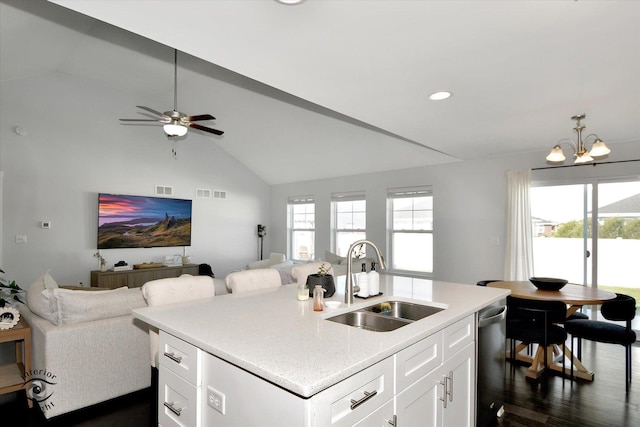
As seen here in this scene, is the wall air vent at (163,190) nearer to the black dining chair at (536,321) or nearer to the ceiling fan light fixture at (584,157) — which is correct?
the black dining chair at (536,321)

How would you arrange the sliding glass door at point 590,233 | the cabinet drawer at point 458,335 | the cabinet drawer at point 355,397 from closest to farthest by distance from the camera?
the cabinet drawer at point 355,397
the cabinet drawer at point 458,335
the sliding glass door at point 590,233

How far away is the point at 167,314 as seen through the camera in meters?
1.77

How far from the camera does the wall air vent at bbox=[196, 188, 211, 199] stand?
7.27 m

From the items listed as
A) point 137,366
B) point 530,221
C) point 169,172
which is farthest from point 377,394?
point 169,172

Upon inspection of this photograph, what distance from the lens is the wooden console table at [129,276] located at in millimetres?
5516

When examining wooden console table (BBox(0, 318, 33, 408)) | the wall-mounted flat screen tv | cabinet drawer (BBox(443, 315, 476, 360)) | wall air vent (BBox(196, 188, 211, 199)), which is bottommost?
wooden console table (BBox(0, 318, 33, 408))

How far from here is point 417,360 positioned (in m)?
1.54

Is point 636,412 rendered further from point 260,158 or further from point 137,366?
point 260,158

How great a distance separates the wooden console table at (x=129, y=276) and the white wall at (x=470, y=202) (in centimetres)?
389

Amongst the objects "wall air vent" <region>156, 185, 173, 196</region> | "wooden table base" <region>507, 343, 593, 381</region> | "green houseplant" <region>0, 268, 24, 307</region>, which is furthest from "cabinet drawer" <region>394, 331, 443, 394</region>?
"wall air vent" <region>156, 185, 173, 196</region>

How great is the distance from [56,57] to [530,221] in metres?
7.16

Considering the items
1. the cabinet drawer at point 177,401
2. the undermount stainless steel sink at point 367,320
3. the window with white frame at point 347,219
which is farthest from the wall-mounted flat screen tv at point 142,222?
the undermount stainless steel sink at point 367,320

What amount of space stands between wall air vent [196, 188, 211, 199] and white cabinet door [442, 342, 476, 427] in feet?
20.9

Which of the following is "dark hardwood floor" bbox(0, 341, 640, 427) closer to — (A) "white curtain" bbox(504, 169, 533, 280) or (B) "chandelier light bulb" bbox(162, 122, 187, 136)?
(A) "white curtain" bbox(504, 169, 533, 280)
